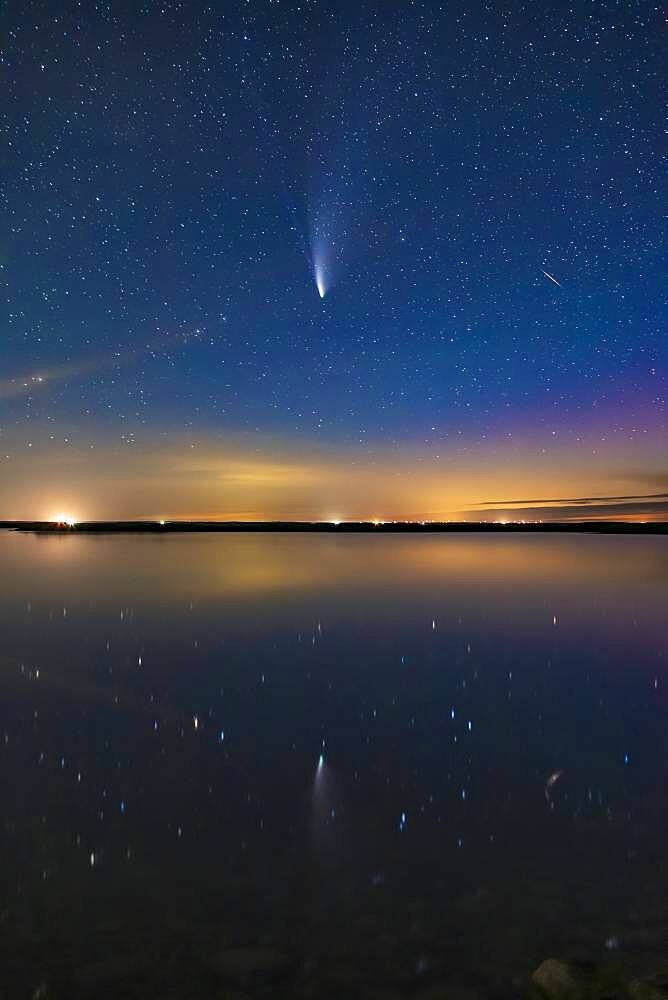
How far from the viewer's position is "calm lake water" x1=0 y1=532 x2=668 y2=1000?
4.70 metres

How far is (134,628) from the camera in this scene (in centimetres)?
2055

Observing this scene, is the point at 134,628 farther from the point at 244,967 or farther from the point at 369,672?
the point at 244,967

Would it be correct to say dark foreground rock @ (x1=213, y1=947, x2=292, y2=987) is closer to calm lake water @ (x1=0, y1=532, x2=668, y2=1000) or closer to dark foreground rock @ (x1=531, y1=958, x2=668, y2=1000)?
calm lake water @ (x1=0, y1=532, x2=668, y2=1000)

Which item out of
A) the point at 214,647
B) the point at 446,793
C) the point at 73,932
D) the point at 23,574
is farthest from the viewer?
the point at 23,574

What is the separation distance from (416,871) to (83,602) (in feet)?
79.5

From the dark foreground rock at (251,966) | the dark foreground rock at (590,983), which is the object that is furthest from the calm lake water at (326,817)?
the dark foreground rock at (590,983)

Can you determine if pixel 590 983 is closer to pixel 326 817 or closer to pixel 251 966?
pixel 251 966

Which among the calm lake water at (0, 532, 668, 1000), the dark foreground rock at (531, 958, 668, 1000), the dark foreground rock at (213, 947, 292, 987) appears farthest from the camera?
the calm lake water at (0, 532, 668, 1000)

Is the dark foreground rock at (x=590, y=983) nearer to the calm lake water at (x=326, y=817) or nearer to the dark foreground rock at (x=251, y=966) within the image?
the calm lake water at (x=326, y=817)

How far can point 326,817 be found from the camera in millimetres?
7035

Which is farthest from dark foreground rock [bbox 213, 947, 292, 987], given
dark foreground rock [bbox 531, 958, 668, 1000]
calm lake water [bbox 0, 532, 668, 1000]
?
dark foreground rock [bbox 531, 958, 668, 1000]

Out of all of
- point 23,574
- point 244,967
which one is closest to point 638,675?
point 244,967

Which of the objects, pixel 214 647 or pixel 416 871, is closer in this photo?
pixel 416 871

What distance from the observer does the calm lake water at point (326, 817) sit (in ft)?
15.4
